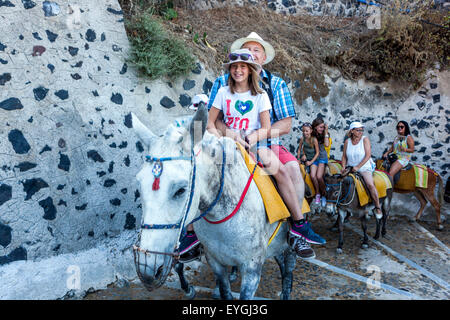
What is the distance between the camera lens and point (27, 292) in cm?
321

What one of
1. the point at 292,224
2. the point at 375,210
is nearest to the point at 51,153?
the point at 292,224

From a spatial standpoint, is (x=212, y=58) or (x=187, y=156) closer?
(x=187, y=156)

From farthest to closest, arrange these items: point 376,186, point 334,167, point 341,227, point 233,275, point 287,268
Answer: point 334,167 < point 376,186 < point 341,227 < point 233,275 < point 287,268

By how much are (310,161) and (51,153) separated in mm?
4974

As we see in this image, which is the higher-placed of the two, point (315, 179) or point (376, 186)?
point (315, 179)

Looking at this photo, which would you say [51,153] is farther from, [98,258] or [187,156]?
[187,156]

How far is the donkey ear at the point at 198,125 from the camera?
5.80 ft

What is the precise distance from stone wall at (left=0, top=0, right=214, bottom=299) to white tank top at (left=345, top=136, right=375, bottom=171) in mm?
3963

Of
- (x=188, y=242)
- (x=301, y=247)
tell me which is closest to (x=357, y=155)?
(x=301, y=247)

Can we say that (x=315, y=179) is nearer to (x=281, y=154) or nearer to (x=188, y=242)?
(x=281, y=154)

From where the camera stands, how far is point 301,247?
113 inches

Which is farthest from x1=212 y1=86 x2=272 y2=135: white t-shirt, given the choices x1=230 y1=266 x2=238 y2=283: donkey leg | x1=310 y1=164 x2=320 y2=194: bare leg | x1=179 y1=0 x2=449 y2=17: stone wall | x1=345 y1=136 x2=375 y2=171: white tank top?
x1=179 y1=0 x2=449 y2=17: stone wall

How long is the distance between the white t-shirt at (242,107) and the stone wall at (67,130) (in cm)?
220

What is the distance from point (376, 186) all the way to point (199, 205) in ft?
17.3
